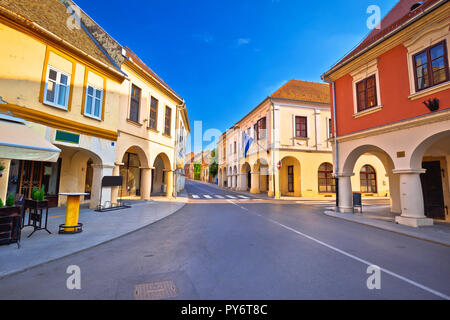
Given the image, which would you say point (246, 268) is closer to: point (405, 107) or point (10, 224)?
point (10, 224)

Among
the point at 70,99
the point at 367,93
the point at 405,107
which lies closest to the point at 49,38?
the point at 70,99

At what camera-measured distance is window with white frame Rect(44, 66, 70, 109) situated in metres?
8.82

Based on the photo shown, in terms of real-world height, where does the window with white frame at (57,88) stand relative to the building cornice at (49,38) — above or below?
below

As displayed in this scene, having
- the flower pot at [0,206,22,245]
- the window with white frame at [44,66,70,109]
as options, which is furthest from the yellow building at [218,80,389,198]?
the flower pot at [0,206,22,245]

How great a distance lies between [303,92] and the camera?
2462cm

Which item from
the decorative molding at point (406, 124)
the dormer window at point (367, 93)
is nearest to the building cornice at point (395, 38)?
the dormer window at point (367, 93)

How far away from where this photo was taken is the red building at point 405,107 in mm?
7793

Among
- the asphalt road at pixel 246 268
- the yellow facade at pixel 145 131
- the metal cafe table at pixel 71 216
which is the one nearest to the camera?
the asphalt road at pixel 246 268

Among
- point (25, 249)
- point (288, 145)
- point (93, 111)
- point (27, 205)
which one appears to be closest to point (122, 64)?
point (93, 111)

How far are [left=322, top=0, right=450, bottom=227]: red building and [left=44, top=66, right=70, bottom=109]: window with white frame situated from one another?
14.3 meters

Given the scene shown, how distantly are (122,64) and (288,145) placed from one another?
1705 centimetres

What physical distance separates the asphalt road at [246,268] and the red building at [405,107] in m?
3.89

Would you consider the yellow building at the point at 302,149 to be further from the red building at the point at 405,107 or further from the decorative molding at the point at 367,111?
the decorative molding at the point at 367,111
